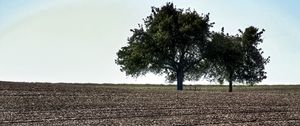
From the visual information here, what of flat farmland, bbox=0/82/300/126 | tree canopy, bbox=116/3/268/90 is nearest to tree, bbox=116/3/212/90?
tree canopy, bbox=116/3/268/90

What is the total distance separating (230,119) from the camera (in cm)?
3409

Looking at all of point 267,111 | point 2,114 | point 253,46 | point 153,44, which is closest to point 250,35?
point 253,46

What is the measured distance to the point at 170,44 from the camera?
71.2 metres

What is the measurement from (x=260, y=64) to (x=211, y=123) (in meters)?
50.1

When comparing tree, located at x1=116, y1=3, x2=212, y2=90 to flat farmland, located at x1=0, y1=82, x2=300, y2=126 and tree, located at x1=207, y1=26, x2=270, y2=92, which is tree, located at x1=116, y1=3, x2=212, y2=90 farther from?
flat farmland, located at x1=0, y1=82, x2=300, y2=126

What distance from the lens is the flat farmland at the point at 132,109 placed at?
31.8m

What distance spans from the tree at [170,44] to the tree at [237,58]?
1.61 metres

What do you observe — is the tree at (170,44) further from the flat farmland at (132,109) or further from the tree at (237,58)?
the flat farmland at (132,109)

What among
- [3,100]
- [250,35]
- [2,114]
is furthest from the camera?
[250,35]

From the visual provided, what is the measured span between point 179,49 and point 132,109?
36390mm

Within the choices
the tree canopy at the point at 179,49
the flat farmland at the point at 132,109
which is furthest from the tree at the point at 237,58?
the flat farmland at the point at 132,109

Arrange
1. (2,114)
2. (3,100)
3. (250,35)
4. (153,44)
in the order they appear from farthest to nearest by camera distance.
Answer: (250,35), (153,44), (3,100), (2,114)

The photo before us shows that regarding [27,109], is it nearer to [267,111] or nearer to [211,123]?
[211,123]

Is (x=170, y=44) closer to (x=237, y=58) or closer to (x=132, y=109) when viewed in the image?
(x=237, y=58)
